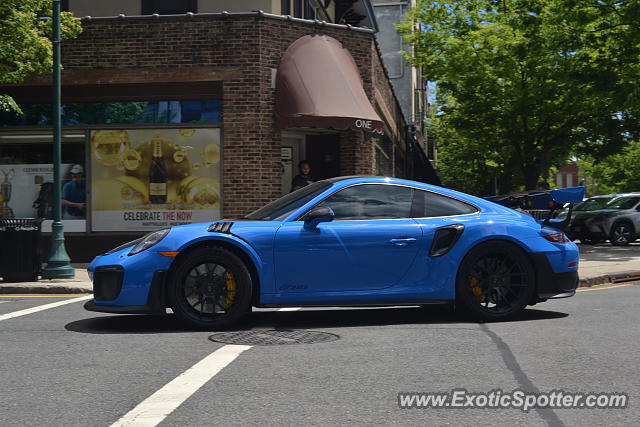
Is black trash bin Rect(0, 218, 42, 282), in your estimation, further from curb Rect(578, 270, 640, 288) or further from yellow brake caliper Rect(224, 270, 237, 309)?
curb Rect(578, 270, 640, 288)

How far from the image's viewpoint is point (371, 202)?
26.8 ft

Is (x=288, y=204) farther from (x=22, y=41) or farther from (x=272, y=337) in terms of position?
(x=22, y=41)

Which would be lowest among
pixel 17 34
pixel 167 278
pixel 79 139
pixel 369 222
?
pixel 167 278

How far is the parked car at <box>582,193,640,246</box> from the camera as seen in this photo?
25.8 m

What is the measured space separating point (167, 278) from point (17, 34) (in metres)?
9.05

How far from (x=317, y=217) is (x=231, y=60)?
10.4 m

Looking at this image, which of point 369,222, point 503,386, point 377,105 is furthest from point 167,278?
point 377,105

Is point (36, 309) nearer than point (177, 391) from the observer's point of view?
No

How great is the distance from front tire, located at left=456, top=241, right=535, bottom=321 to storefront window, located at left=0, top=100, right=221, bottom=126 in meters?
10.5

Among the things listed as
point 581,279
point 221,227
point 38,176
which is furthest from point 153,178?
point 221,227

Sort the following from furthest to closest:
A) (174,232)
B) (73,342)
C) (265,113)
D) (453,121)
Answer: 1. (453,121)
2. (265,113)
3. (174,232)
4. (73,342)

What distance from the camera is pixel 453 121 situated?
32.8m

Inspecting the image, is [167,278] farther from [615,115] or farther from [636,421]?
[615,115]

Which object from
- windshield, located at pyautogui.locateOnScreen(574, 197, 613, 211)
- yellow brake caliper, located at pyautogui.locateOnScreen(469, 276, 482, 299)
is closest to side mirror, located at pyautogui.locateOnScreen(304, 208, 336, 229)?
yellow brake caliper, located at pyautogui.locateOnScreen(469, 276, 482, 299)
